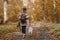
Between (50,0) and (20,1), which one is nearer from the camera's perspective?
(50,0)

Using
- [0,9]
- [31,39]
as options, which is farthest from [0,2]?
[31,39]

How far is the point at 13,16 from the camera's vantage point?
1334 inches

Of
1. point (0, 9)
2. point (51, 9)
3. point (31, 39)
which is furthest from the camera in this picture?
point (51, 9)

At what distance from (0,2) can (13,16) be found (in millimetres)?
3255

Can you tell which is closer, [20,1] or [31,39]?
[31,39]

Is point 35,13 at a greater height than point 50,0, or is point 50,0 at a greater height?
point 50,0

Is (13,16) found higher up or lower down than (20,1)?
lower down

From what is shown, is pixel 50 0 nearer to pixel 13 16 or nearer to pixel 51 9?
pixel 51 9

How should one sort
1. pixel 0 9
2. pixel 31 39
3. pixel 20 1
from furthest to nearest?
pixel 20 1, pixel 0 9, pixel 31 39

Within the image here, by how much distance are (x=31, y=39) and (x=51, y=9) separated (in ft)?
73.8

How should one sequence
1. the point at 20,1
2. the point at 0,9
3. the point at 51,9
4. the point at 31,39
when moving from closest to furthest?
the point at 31,39 → the point at 0,9 → the point at 51,9 → the point at 20,1

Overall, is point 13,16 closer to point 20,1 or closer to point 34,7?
point 34,7

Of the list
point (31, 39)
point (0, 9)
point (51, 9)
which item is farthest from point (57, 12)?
point (31, 39)

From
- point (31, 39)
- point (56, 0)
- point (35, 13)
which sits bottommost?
point (31, 39)
